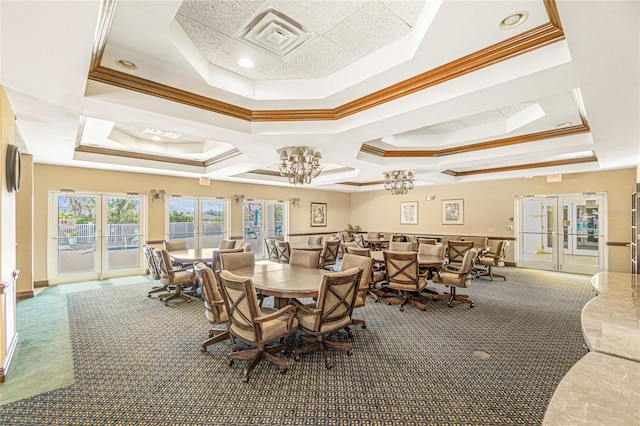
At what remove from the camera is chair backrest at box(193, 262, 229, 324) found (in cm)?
300

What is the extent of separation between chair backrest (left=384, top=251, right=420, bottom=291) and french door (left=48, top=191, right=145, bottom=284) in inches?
248

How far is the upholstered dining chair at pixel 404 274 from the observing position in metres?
4.55

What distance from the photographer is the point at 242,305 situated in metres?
2.68

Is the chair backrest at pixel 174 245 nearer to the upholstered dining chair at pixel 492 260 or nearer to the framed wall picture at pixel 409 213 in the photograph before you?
the upholstered dining chair at pixel 492 260

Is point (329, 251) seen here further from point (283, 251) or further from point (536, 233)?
point (536, 233)

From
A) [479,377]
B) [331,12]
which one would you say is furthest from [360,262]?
[331,12]

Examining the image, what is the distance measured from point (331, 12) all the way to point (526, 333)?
4262 mm

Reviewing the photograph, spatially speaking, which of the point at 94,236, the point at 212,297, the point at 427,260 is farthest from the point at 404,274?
the point at 94,236

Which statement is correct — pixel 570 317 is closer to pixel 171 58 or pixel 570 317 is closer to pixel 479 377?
pixel 479 377

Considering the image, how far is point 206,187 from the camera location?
8.41 m

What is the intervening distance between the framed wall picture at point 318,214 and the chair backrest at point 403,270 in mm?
6743

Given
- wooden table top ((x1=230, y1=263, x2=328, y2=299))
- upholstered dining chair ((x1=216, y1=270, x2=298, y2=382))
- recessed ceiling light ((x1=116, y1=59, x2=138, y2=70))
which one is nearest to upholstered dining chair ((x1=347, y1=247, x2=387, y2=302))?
wooden table top ((x1=230, y1=263, x2=328, y2=299))

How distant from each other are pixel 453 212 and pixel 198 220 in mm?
8003

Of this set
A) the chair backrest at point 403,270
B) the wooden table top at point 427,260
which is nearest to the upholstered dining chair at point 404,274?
the chair backrest at point 403,270
